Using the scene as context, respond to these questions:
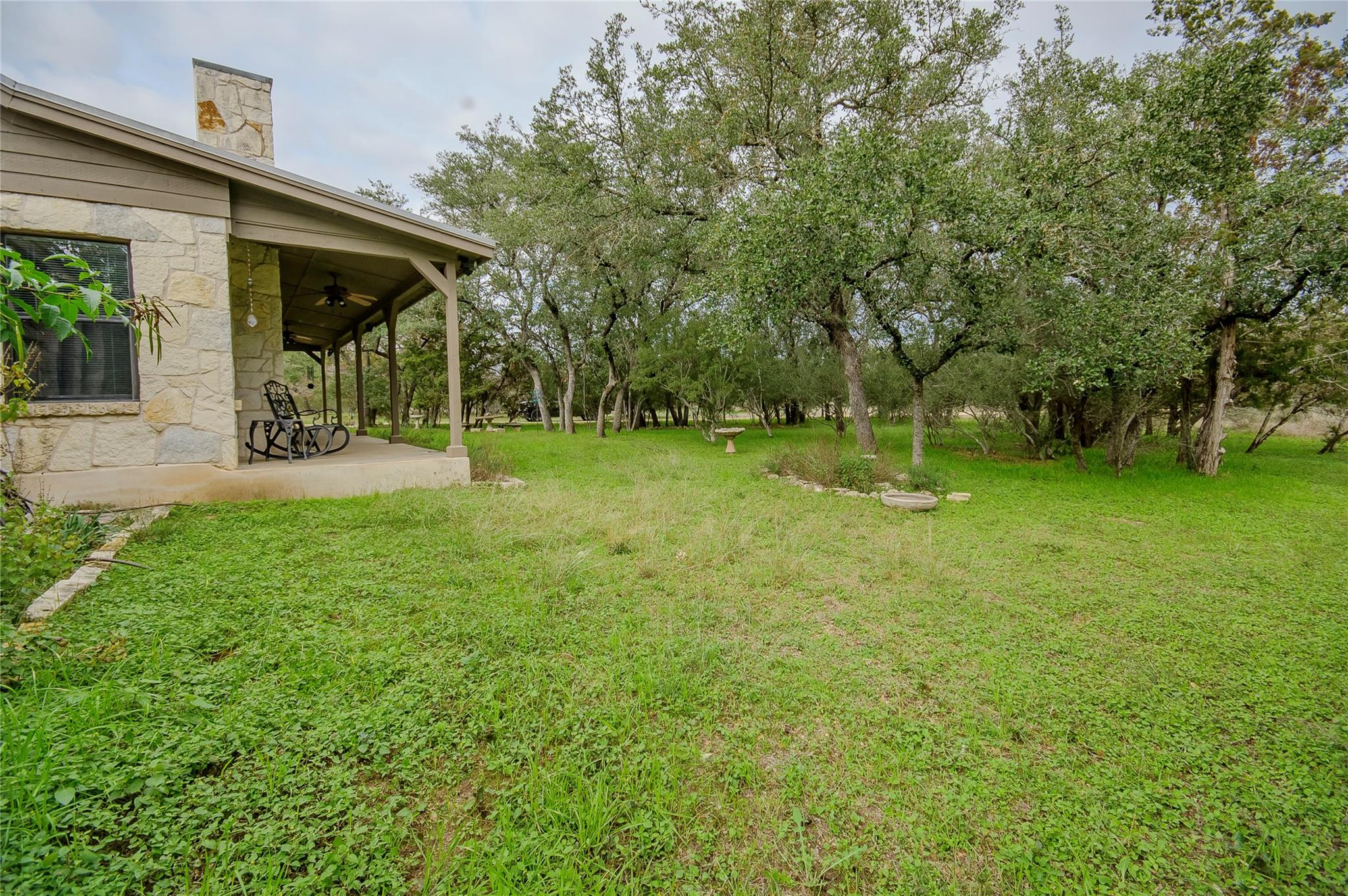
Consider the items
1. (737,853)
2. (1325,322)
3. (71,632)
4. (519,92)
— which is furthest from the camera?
(519,92)

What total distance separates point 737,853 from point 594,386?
22.7 metres

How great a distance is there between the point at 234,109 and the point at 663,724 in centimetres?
976

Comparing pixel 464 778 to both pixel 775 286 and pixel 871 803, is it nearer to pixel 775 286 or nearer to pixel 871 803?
pixel 871 803

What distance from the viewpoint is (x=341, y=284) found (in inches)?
357

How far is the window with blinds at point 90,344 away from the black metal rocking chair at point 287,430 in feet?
4.40

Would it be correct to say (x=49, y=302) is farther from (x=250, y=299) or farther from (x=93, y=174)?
(x=250, y=299)

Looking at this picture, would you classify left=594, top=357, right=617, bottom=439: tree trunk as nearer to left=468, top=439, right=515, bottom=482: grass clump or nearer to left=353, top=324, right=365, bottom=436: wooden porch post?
left=353, top=324, right=365, bottom=436: wooden porch post

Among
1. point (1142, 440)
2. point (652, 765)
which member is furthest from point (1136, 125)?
point (652, 765)

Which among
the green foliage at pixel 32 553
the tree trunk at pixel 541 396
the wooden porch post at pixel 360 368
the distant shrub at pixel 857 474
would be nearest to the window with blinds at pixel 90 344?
the green foliage at pixel 32 553

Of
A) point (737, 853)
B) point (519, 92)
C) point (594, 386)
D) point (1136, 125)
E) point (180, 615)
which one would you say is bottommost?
point (737, 853)

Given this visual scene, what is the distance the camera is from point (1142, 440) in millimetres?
13969

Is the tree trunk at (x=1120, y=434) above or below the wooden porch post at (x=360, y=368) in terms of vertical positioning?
below

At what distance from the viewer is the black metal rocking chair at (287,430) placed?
21.8 feet

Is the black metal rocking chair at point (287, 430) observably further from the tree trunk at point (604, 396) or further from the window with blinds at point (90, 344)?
the tree trunk at point (604, 396)
